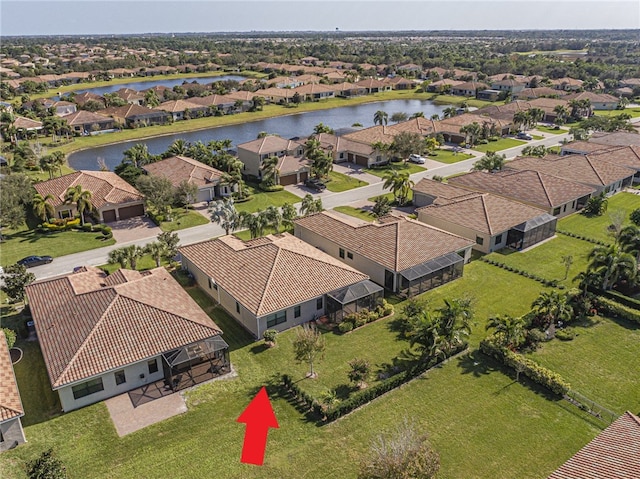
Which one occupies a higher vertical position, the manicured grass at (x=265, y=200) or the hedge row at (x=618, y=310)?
the manicured grass at (x=265, y=200)

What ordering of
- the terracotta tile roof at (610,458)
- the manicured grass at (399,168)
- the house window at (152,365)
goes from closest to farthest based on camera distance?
the terracotta tile roof at (610,458), the house window at (152,365), the manicured grass at (399,168)

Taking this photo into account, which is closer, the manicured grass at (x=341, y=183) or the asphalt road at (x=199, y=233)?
the asphalt road at (x=199, y=233)

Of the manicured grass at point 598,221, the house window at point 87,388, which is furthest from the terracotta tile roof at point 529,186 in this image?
the house window at point 87,388

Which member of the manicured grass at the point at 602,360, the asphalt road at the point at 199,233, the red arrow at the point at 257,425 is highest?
the asphalt road at the point at 199,233

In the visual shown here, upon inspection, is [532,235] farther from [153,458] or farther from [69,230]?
[69,230]

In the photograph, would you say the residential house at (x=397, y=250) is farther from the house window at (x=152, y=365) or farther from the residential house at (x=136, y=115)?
the residential house at (x=136, y=115)

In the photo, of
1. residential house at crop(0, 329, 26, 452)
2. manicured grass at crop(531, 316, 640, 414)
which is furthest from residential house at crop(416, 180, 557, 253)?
residential house at crop(0, 329, 26, 452)
